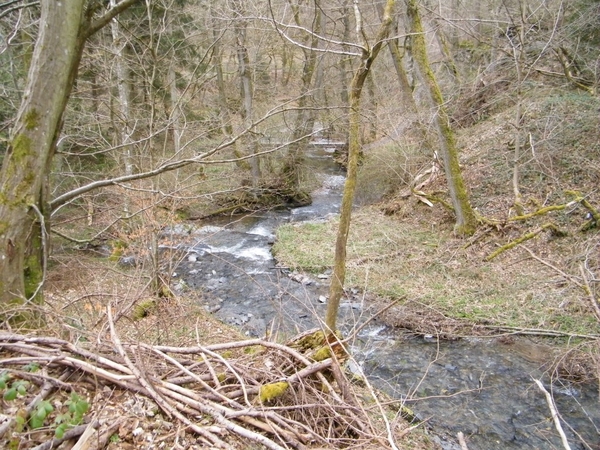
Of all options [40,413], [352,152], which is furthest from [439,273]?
[40,413]

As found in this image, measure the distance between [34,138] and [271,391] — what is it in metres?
2.72

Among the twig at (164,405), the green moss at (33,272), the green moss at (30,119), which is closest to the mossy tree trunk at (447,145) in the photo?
the green moss at (30,119)

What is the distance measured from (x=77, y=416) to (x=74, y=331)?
1.00m

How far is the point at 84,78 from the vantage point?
12250mm

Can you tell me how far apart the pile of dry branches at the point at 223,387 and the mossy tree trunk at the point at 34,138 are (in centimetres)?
72

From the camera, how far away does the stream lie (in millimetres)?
5039

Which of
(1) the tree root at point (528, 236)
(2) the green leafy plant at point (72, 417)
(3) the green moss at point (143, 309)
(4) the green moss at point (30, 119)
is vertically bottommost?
(3) the green moss at point (143, 309)

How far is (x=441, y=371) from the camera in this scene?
6.39 meters

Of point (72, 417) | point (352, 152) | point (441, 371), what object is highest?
point (352, 152)

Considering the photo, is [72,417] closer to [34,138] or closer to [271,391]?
[271,391]

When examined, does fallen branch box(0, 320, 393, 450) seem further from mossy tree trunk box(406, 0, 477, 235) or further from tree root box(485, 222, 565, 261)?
mossy tree trunk box(406, 0, 477, 235)

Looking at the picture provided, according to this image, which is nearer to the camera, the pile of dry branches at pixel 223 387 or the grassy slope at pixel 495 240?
the pile of dry branches at pixel 223 387

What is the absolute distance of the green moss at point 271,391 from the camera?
2754 mm

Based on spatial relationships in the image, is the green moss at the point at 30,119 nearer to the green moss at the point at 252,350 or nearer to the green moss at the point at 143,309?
the green moss at the point at 252,350
